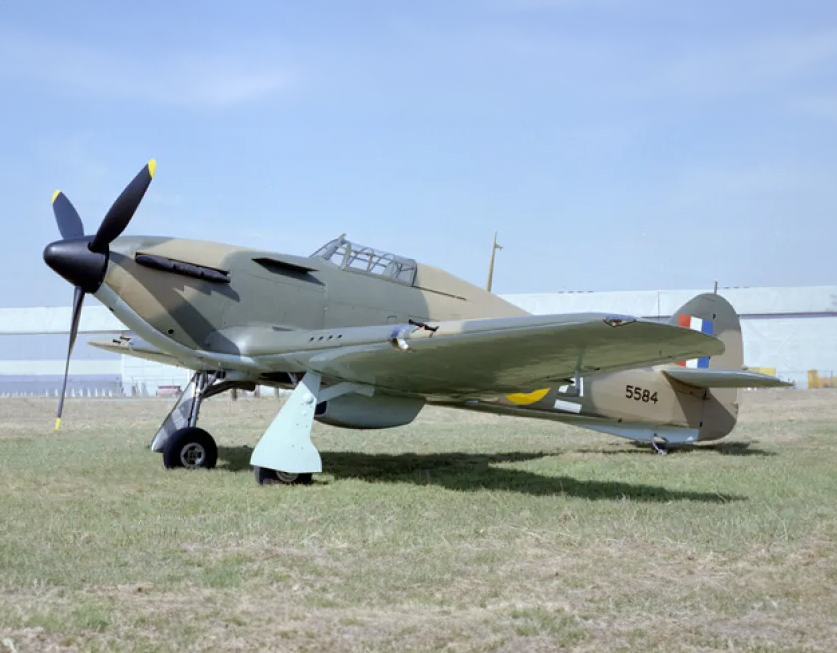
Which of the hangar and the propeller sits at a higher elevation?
the hangar

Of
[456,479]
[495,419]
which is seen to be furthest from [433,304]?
[495,419]

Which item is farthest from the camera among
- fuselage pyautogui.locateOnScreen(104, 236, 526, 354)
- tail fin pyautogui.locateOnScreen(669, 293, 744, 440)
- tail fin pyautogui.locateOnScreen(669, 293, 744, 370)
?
tail fin pyautogui.locateOnScreen(669, 293, 744, 370)

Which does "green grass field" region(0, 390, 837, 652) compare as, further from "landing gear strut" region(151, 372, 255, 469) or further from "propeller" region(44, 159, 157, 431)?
"propeller" region(44, 159, 157, 431)

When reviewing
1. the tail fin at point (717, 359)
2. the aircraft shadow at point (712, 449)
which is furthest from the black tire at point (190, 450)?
the tail fin at point (717, 359)

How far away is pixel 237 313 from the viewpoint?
9719mm

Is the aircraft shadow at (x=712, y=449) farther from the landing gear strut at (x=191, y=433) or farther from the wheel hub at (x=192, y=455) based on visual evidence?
the wheel hub at (x=192, y=455)

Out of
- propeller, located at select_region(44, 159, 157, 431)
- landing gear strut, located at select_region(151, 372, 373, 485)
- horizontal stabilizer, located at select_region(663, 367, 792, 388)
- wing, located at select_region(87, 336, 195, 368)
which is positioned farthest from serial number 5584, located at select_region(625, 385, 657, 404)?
propeller, located at select_region(44, 159, 157, 431)

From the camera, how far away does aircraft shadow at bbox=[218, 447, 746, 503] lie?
8.05 metres

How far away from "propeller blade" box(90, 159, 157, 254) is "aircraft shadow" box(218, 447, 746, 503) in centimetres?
303

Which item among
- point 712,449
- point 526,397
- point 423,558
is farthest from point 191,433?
point 712,449

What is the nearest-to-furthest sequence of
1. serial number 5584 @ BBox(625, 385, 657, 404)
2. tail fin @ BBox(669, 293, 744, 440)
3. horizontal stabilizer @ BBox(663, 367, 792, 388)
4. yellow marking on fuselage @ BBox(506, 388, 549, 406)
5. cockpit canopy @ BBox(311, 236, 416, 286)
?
1. cockpit canopy @ BBox(311, 236, 416, 286)
2. yellow marking on fuselage @ BBox(506, 388, 549, 406)
3. horizontal stabilizer @ BBox(663, 367, 792, 388)
4. serial number 5584 @ BBox(625, 385, 657, 404)
5. tail fin @ BBox(669, 293, 744, 440)

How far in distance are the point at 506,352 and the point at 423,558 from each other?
2774 mm

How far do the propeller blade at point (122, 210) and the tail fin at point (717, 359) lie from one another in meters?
7.81

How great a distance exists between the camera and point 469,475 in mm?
9805
